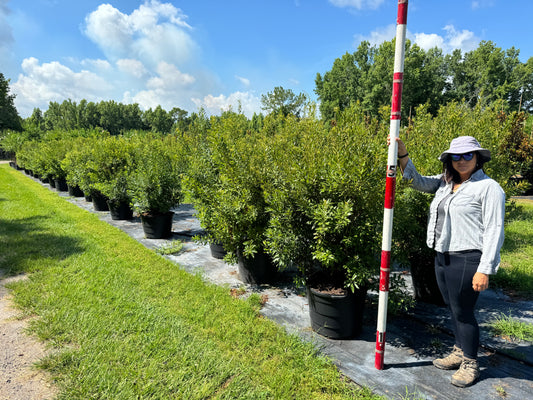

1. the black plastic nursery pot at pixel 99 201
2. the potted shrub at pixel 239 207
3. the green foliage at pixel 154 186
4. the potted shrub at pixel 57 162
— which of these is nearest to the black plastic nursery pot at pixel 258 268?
the potted shrub at pixel 239 207

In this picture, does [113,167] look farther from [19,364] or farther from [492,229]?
[492,229]

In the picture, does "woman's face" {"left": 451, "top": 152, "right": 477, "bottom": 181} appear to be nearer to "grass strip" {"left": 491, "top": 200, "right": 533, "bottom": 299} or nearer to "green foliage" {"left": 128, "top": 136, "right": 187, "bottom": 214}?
"grass strip" {"left": 491, "top": 200, "right": 533, "bottom": 299}

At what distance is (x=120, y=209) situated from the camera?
27.1 feet

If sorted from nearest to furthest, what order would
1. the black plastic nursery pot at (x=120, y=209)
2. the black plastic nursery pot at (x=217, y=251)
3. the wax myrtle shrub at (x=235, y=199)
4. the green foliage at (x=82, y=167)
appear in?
the wax myrtle shrub at (x=235, y=199), the black plastic nursery pot at (x=217, y=251), the black plastic nursery pot at (x=120, y=209), the green foliage at (x=82, y=167)

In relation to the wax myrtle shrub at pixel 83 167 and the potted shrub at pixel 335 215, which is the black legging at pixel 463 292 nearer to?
the potted shrub at pixel 335 215

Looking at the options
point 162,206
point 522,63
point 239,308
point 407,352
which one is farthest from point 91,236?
point 522,63

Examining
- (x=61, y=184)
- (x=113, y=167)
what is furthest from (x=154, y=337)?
(x=61, y=184)

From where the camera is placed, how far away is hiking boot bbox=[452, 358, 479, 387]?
229cm

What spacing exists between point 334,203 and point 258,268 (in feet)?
6.36

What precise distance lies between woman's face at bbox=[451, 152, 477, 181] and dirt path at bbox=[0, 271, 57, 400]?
3.70m

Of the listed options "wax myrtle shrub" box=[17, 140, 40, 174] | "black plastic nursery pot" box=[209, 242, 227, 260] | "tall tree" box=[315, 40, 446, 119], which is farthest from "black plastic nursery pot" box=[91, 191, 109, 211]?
"tall tree" box=[315, 40, 446, 119]

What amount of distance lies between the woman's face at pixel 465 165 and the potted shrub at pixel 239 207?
2.32 m

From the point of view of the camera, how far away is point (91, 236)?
6.57 meters

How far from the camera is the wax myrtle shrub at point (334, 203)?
9.05ft
